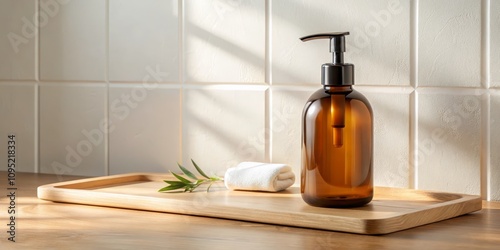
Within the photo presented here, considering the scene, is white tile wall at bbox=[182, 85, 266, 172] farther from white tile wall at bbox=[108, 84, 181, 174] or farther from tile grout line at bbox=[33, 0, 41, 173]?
tile grout line at bbox=[33, 0, 41, 173]

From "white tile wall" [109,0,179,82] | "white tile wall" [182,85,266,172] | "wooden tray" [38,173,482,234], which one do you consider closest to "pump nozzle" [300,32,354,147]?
"wooden tray" [38,173,482,234]

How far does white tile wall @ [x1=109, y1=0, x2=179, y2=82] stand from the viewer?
1642 mm

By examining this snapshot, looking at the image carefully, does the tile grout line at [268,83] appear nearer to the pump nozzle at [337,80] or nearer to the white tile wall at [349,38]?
the white tile wall at [349,38]

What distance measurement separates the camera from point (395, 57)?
1404 mm

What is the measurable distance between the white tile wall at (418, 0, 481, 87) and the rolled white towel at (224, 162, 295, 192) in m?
0.29

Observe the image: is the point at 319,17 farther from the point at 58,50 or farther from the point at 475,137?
the point at 58,50

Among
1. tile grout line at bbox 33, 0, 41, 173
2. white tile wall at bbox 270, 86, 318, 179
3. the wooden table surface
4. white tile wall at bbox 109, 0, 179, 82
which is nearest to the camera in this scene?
the wooden table surface

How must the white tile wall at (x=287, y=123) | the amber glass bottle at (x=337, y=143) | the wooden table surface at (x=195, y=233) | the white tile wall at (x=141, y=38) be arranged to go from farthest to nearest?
1. the white tile wall at (x=141, y=38)
2. the white tile wall at (x=287, y=123)
3. the amber glass bottle at (x=337, y=143)
4. the wooden table surface at (x=195, y=233)

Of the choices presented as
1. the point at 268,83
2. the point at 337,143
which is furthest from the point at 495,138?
the point at 268,83

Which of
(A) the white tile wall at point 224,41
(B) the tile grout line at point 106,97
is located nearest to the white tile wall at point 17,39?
(B) the tile grout line at point 106,97

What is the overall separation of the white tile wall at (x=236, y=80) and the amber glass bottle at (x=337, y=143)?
21 centimetres

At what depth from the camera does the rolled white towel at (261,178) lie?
1.37m

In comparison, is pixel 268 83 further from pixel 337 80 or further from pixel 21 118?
pixel 21 118

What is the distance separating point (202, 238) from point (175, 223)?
0.44ft
